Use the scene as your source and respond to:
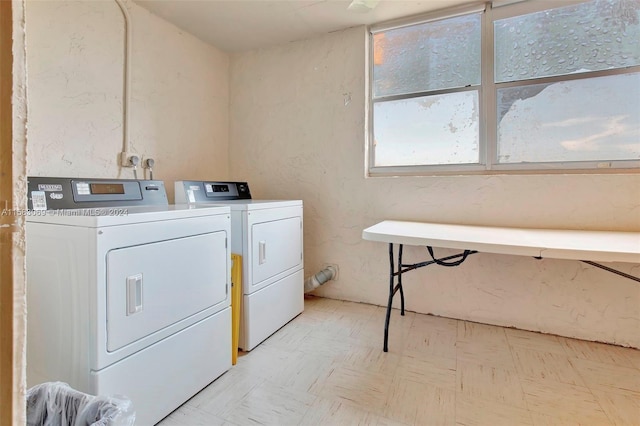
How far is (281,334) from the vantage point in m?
2.08

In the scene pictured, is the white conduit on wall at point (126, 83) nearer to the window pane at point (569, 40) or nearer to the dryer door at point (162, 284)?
the dryer door at point (162, 284)

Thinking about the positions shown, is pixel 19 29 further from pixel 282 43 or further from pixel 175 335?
pixel 282 43

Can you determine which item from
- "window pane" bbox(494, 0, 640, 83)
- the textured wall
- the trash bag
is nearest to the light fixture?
"window pane" bbox(494, 0, 640, 83)

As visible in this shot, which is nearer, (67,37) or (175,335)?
(175,335)

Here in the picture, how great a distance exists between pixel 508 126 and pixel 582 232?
33.5 inches

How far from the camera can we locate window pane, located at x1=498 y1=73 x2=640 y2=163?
195cm

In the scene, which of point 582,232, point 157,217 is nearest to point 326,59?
point 157,217

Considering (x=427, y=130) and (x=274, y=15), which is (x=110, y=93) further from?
(x=427, y=130)

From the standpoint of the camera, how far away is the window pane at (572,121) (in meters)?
1.95

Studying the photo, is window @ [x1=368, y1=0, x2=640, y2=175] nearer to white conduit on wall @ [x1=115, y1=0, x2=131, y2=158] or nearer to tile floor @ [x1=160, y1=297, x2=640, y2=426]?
tile floor @ [x1=160, y1=297, x2=640, y2=426]

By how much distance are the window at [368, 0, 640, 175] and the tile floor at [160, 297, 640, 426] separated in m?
1.18

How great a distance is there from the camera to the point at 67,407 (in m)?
0.95

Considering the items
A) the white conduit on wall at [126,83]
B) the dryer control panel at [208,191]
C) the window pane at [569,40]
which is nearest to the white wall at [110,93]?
the white conduit on wall at [126,83]

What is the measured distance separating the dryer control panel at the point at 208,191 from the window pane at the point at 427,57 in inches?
55.5
